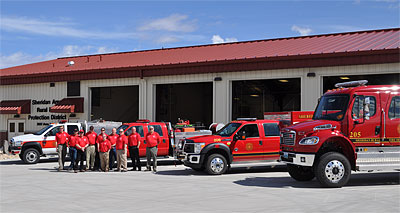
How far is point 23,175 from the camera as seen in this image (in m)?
15.9

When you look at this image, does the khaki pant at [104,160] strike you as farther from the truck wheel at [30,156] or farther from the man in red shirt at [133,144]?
the truck wheel at [30,156]

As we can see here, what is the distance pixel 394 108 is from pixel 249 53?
13881mm

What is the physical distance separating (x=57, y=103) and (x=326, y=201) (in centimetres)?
2336

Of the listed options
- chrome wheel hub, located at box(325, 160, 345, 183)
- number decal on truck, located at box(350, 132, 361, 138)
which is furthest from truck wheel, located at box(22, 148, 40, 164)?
number decal on truck, located at box(350, 132, 361, 138)

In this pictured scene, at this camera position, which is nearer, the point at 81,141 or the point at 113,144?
the point at 81,141

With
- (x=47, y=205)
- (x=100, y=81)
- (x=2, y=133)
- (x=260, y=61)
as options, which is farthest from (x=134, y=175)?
(x=2, y=133)

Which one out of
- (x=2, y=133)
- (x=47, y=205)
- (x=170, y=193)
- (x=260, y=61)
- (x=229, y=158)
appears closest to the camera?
(x=47, y=205)

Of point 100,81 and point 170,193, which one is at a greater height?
point 100,81

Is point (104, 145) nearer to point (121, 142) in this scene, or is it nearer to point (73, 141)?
point (121, 142)

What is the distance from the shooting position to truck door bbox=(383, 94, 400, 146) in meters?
12.4

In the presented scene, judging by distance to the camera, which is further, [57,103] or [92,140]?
[57,103]

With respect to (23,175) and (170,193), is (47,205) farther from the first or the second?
(23,175)

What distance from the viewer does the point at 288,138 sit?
A: 1284 centimetres

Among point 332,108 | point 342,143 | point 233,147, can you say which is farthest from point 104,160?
point 342,143
